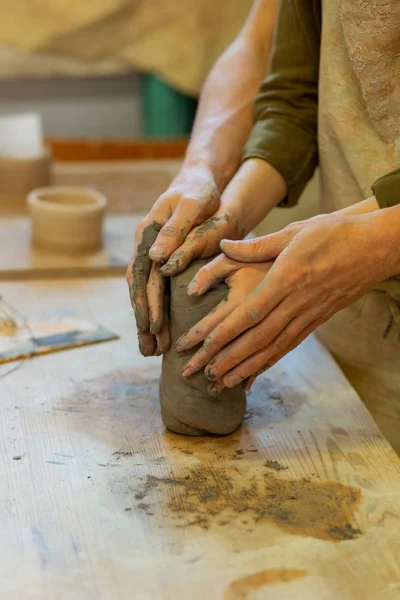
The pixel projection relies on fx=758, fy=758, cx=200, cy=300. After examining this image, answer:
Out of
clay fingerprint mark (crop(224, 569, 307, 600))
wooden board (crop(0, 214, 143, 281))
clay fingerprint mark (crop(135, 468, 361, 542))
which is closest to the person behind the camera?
clay fingerprint mark (crop(224, 569, 307, 600))

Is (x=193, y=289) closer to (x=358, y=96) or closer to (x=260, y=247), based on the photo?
(x=260, y=247)

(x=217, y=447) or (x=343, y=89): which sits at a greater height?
→ (x=343, y=89)

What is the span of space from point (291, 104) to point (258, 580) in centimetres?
101

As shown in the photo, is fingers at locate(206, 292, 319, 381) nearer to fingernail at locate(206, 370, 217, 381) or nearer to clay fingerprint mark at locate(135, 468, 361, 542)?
fingernail at locate(206, 370, 217, 381)

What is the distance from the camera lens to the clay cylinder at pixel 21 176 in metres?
2.56

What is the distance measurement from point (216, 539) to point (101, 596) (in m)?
0.19

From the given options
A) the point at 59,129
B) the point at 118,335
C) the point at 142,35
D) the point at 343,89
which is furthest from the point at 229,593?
the point at 59,129

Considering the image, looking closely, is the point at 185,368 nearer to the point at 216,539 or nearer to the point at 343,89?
the point at 216,539

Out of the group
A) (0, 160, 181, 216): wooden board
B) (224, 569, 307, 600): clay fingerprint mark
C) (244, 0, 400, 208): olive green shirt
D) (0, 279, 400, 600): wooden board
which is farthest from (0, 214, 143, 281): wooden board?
(224, 569, 307, 600): clay fingerprint mark

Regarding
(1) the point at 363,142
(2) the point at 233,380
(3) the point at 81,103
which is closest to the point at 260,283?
(2) the point at 233,380

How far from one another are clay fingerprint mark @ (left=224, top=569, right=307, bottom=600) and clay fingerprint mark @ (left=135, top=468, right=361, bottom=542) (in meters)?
0.08

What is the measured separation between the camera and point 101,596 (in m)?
0.95

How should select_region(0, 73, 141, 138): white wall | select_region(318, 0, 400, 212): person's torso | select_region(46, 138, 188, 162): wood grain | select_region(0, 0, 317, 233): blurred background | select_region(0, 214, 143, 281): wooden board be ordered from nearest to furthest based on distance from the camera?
select_region(318, 0, 400, 212): person's torso < select_region(0, 214, 143, 281): wooden board < select_region(0, 0, 317, 233): blurred background < select_region(46, 138, 188, 162): wood grain < select_region(0, 73, 141, 138): white wall

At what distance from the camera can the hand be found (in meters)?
1.23
